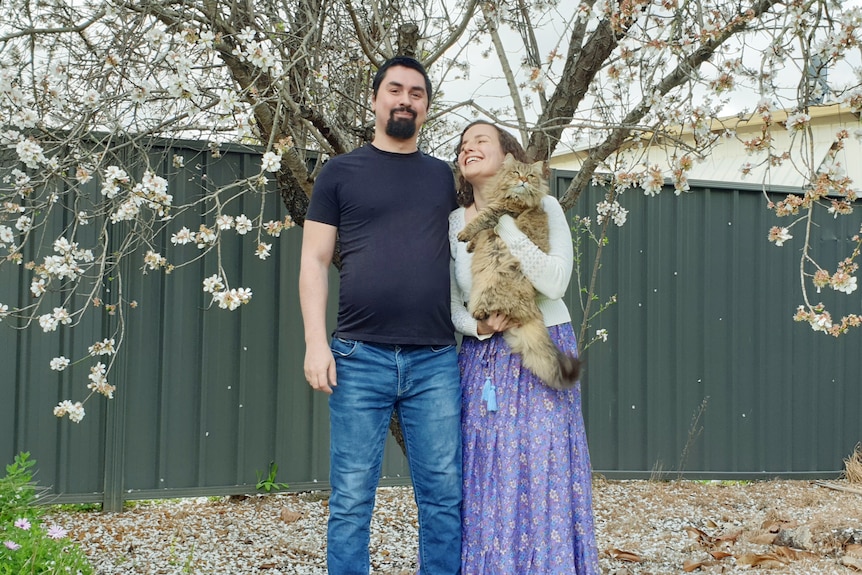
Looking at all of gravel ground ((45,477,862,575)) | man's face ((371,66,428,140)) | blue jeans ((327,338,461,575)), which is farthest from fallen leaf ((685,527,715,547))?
man's face ((371,66,428,140))

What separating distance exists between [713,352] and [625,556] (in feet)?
7.48

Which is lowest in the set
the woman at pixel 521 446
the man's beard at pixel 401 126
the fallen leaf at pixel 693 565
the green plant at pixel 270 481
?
the fallen leaf at pixel 693 565

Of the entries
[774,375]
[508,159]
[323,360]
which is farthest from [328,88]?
[774,375]

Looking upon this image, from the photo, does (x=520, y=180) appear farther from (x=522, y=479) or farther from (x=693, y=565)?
(x=693, y=565)

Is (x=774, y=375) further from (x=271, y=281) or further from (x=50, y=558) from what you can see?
(x=50, y=558)

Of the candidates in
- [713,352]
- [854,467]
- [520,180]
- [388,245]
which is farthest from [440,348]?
[854,467]

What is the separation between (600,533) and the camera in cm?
398

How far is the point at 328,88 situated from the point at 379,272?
71.0 inches

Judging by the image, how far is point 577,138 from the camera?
4.07 meters

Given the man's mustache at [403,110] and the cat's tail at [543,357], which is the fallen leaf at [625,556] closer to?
the cat's tail at [543,357]

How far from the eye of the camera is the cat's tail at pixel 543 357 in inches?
90.3

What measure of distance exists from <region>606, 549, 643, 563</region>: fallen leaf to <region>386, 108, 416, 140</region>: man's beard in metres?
2.33

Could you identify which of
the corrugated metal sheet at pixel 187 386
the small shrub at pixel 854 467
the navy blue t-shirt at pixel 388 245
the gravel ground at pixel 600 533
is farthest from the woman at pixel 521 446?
the small shrub at pixel 854 467

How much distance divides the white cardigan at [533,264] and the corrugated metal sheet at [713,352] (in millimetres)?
2653
